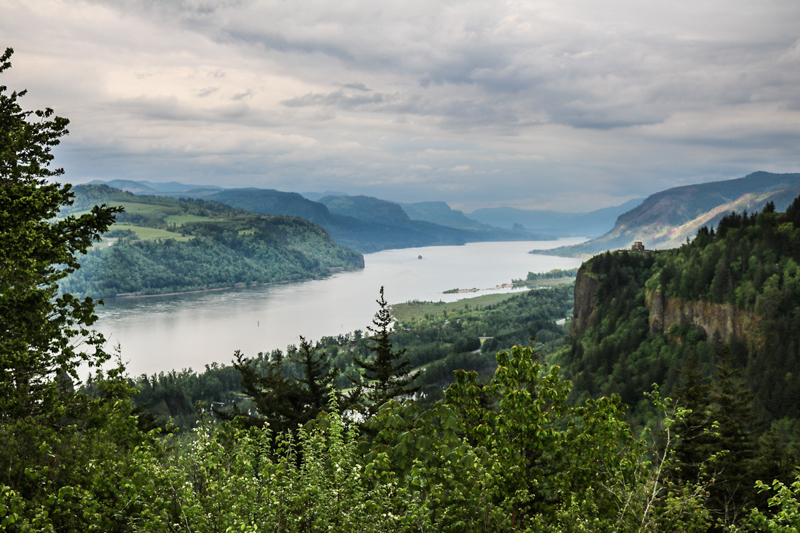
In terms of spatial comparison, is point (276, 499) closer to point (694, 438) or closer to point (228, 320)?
point (694, 438)

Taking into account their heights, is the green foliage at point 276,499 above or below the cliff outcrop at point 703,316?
above

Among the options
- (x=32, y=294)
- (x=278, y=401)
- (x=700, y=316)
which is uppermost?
(x=32, y=294)

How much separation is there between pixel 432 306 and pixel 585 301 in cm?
7603

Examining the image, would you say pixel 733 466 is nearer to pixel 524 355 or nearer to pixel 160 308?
pixel 524 355

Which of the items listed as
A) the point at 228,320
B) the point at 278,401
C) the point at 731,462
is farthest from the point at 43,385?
the point at 228,320

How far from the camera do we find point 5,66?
13.7 m

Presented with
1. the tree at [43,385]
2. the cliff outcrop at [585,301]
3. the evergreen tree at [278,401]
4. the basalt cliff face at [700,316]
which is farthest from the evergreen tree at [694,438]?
the cliff outcrop at [585,301]

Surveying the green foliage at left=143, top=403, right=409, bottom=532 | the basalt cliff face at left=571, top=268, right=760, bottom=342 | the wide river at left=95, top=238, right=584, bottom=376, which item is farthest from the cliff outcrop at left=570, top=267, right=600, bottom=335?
the green foliage at left=143, top=403, right=409, bottom=532

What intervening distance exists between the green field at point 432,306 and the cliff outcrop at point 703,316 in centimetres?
7864

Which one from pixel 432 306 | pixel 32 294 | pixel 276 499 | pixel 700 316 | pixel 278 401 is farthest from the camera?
pixel 432 306

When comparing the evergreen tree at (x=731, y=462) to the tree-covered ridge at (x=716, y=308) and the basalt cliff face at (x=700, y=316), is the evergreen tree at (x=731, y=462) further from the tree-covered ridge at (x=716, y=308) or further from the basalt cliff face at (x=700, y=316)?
the basalt cliff face at (x=700, y=316)

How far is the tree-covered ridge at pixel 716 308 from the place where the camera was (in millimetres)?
48531

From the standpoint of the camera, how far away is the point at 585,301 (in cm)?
8506

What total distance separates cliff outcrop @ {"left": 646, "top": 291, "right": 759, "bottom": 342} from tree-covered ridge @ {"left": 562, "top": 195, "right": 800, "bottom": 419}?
1.15 feet
